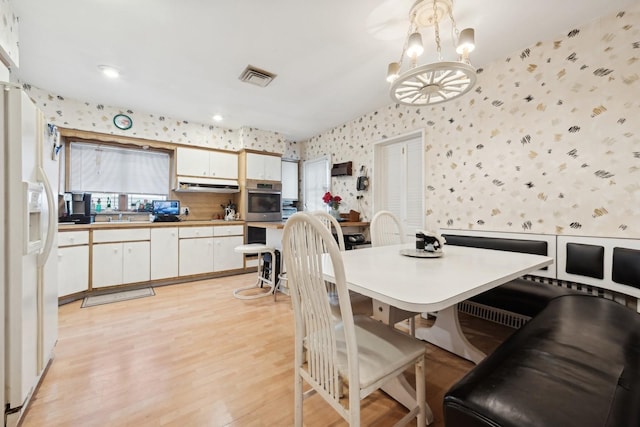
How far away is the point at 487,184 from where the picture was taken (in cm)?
254

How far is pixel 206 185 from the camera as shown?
4.14 metres

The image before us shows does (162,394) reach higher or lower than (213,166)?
lower

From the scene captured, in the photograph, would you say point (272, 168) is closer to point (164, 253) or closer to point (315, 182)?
point (315, 182)

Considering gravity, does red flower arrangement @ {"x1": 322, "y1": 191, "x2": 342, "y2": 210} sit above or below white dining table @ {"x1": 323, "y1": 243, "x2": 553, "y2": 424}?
above

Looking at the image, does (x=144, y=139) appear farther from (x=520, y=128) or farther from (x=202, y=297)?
(x=520, y=128)

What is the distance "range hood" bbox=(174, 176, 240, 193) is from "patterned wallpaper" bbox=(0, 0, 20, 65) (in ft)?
7.24

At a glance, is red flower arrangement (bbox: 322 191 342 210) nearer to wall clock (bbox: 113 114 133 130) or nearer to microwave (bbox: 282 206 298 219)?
microwave (bbox: 282 206 298 219)

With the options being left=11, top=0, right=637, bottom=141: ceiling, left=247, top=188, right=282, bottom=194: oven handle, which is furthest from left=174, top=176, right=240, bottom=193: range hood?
left=11, top=0, right=637, bottom=141: ceiling

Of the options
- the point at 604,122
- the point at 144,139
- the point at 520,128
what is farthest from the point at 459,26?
the point at 144,139

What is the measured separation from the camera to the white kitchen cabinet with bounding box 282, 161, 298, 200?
17.2 ft

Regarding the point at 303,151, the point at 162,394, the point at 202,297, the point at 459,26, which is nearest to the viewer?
the point at 162,394

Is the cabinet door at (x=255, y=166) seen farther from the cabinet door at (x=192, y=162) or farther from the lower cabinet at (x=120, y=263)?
the lower cabinet at (x=120, y=263)

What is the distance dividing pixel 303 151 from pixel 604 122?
14.1 ft

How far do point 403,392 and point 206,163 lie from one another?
398 centimetres
